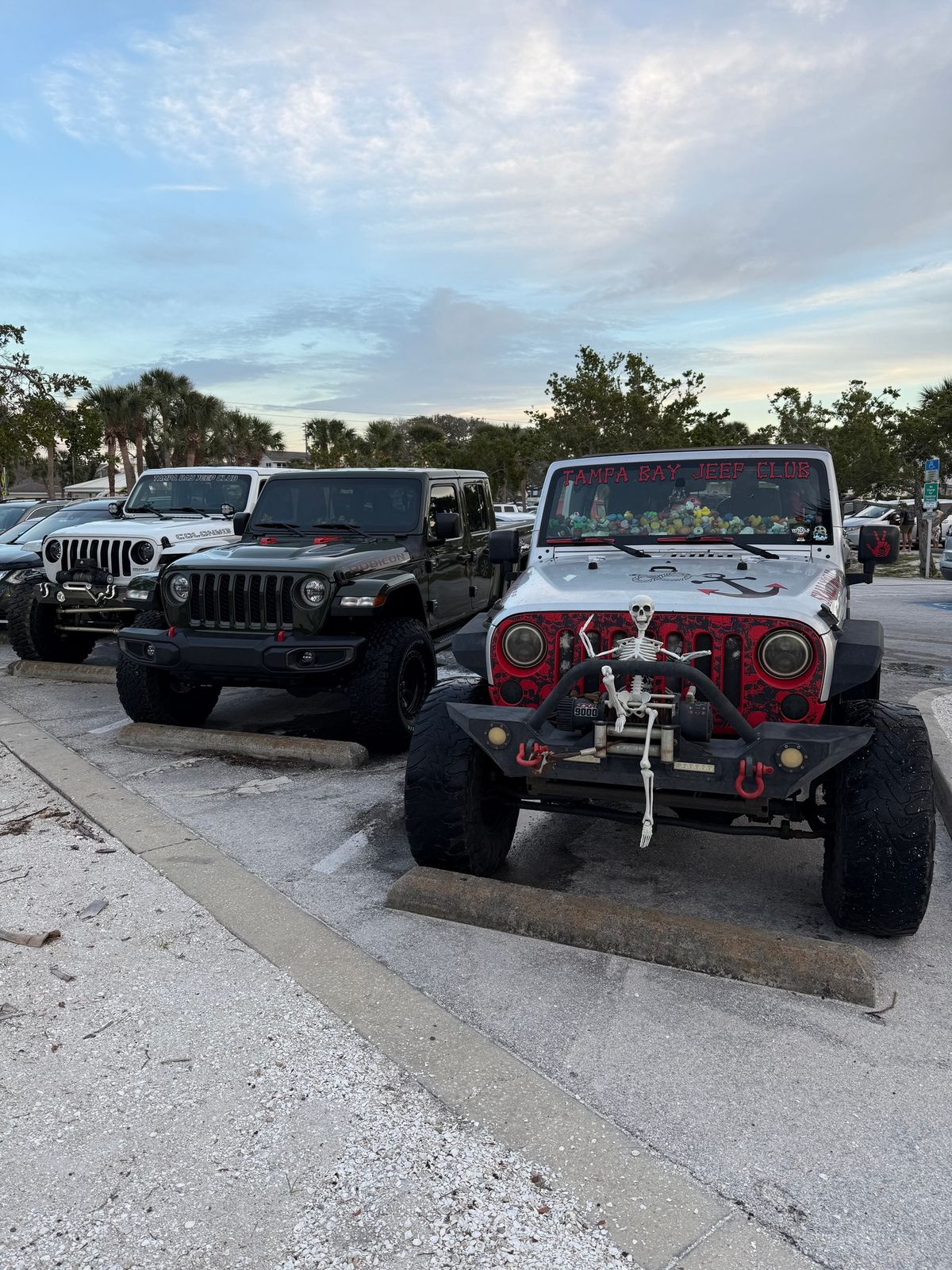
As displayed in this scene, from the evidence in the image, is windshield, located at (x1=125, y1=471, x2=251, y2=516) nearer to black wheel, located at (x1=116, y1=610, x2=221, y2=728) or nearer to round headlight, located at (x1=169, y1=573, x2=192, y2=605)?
black wheel, located at (x1=116, y1=610, x2=221, y2=728)

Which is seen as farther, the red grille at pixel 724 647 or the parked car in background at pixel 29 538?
the parked car in background at pixel 29 538

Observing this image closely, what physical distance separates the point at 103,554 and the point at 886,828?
715 cm

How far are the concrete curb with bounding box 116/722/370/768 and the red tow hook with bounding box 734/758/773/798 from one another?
3.25 metres

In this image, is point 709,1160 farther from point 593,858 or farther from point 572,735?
point 593,858

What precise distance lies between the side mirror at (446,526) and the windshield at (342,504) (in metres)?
0.32

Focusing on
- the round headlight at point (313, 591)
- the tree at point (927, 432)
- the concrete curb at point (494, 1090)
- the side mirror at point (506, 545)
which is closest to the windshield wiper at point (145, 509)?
the round headlight at point (313, 591)

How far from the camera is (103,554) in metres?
8.46

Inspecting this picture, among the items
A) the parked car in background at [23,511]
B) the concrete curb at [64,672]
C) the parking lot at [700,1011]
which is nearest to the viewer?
the parking lot at [700,1011]

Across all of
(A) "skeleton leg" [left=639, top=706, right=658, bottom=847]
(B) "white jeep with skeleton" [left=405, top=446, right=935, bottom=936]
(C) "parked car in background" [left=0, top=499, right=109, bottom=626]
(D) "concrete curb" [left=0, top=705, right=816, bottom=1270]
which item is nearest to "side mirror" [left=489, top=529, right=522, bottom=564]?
(B) "white jeep with skeleton" [left=405, top=446, right=935, bottom=936]

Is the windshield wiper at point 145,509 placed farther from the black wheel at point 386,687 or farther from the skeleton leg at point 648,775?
the skeleton leg at point 648,775

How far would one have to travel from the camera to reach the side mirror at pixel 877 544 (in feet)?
16.2

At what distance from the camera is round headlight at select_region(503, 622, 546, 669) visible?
3654 millimetres

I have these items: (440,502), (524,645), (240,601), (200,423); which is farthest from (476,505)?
(200,423)

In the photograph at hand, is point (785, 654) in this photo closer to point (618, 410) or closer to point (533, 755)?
point (533, 755)
